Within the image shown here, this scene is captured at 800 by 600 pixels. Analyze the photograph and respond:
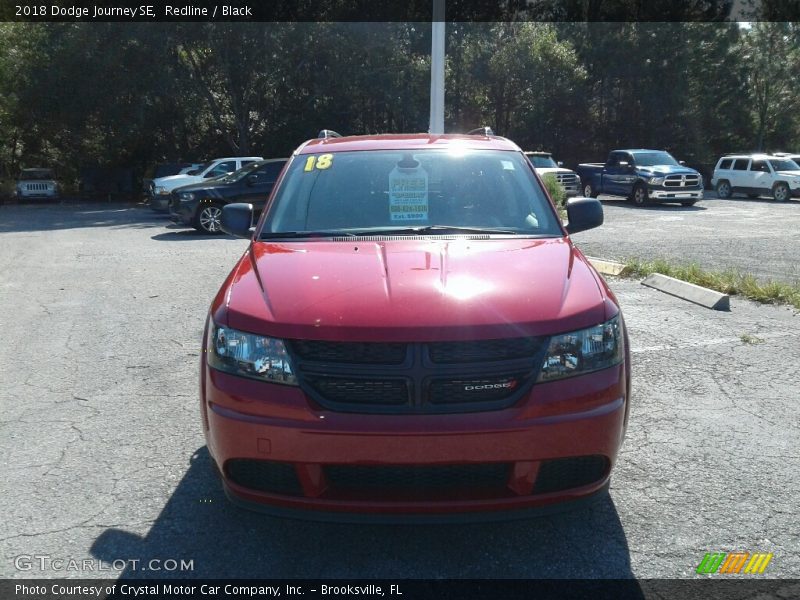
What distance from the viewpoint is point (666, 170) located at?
2519 centimetres

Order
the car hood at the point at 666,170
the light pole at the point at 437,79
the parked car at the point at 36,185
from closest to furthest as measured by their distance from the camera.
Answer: the light pole at the point at 437,79
the car hood at the point at 666,170
the parked car at the point at 36,185

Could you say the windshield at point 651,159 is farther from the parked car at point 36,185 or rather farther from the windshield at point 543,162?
the parked car at point 36,185

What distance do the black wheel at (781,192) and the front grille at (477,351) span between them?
92.9 ft

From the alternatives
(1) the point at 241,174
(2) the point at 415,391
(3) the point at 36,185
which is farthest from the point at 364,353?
(3) the point at 36,185

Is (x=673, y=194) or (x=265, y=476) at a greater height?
(x=673, y=194)

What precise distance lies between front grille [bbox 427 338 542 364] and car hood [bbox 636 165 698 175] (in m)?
23.6

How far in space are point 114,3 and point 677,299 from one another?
28268mm

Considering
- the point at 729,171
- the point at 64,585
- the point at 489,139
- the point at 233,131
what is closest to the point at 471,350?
the point at 64,585

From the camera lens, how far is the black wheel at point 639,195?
25.3 meters

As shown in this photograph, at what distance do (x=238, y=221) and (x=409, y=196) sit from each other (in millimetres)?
1105

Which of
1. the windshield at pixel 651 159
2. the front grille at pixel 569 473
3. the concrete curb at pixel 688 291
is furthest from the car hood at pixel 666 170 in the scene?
the front grille at pixel 569 473

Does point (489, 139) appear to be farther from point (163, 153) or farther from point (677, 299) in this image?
point (163, 153)

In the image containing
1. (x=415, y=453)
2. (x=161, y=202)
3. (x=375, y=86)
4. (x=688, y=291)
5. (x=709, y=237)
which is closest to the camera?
(x=415, y=453)

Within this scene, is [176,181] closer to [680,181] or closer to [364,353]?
[680,181]
